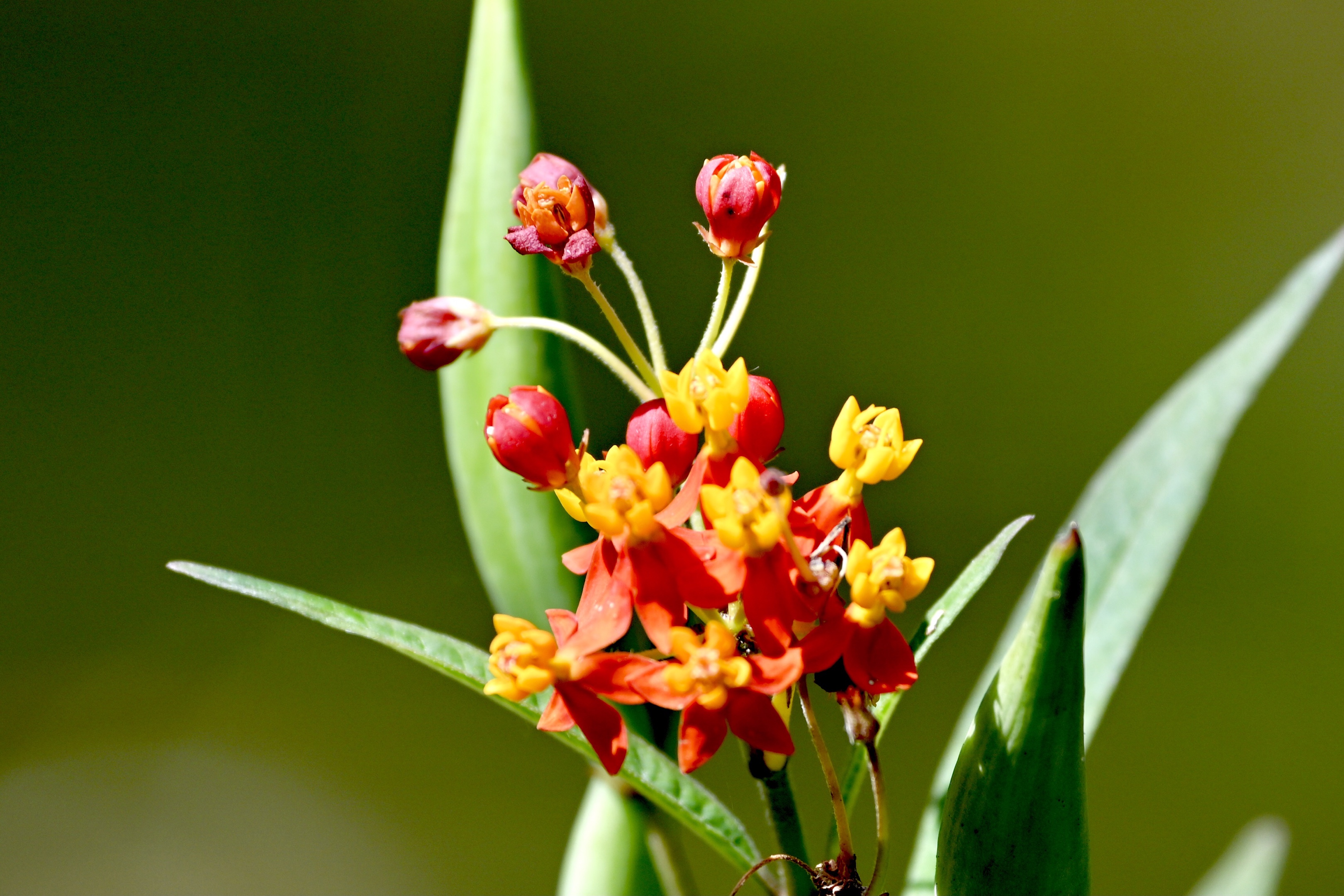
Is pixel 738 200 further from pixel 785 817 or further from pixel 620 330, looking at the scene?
pixel 785 817

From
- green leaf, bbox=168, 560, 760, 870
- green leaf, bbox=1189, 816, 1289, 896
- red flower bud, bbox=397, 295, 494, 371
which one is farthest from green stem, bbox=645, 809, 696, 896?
green leaf, bbox=1189, 816, 1289, 896

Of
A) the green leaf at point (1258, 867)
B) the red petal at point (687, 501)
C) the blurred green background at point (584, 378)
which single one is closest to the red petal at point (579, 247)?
the red petal at point (687, 501)

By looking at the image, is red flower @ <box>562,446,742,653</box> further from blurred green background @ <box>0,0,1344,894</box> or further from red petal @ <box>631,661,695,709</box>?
blurred green background @ <box>0,0,1344,894</box>

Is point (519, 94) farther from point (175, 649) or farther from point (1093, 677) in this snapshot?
point (175, 649)

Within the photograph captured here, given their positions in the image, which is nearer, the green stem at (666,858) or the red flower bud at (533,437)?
the red flower bud at (533,437)

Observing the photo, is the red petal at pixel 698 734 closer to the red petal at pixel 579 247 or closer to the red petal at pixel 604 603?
the red petal at pixel 604 603

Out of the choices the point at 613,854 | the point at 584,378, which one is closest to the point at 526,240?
the point at 613,854
